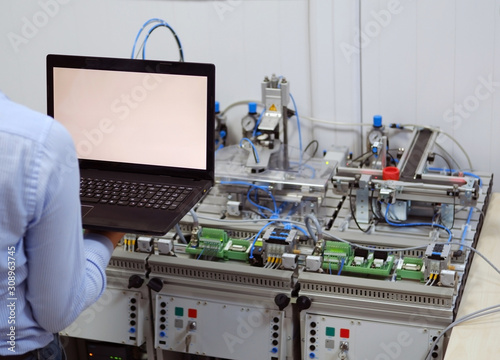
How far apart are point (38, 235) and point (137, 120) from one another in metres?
0.82

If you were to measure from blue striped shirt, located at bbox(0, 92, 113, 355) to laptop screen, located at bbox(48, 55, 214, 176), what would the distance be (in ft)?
1.97

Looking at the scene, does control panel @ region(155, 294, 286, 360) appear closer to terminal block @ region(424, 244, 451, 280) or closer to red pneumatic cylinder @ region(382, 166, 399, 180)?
terminal block @ region(424, 244, 451, 280)

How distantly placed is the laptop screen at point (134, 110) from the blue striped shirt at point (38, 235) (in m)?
0.60

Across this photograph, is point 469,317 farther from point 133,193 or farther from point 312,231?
point 133,193

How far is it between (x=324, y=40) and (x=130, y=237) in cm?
97

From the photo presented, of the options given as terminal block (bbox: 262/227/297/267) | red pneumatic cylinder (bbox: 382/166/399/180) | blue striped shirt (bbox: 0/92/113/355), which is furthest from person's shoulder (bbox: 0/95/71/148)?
red pneumatic cylinder (bbox: 382/166/399/180)

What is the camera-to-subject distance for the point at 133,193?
1760mm

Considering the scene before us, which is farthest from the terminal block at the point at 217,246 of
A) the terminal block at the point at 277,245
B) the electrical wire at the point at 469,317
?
the electrical wire at the point at 469,317

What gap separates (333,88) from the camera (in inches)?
101

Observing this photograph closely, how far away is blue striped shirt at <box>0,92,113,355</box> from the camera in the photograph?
1.07 m

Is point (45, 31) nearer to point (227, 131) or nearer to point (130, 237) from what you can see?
point (227, 131)

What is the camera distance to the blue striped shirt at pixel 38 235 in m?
1.07

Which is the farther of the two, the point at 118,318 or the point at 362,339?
the point at 118,318

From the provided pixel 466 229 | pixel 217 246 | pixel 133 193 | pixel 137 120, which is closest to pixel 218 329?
pixel 217 246
